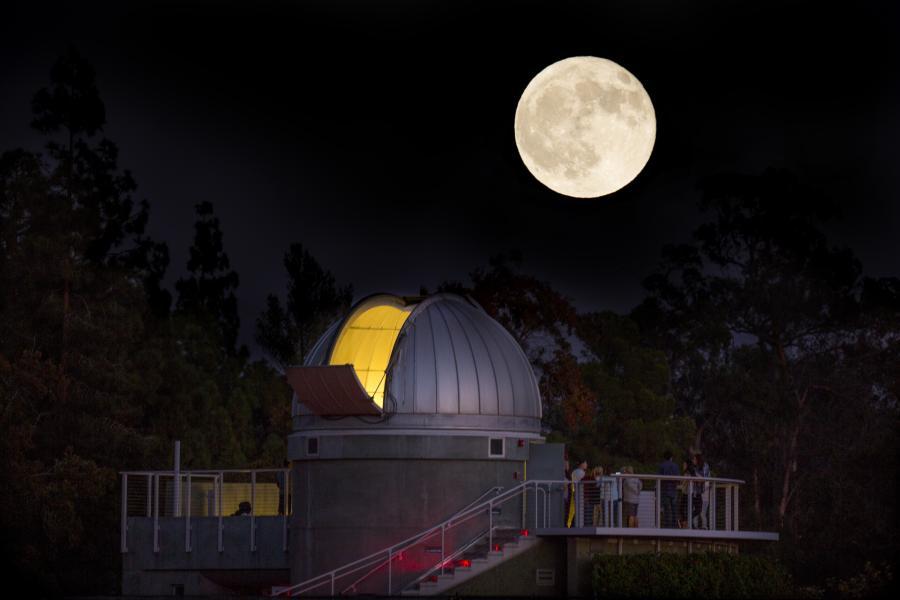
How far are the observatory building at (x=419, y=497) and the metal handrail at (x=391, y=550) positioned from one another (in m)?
0.07

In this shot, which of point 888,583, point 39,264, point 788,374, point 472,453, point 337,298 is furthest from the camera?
point 337,298

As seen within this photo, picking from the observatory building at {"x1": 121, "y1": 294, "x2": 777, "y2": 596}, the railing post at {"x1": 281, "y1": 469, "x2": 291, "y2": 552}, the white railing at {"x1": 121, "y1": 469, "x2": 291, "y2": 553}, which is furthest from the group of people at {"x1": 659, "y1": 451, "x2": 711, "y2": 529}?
the white railing at {"x1": 121, "y1": 469, "x2": 291, "y2": 553}

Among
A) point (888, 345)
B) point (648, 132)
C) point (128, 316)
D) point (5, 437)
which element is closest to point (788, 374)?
point (888, 345)

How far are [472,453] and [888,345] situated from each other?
25719 millimetres

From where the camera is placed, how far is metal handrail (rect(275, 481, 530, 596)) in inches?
1352

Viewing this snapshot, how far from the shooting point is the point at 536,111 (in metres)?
42.2

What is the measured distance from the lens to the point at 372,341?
128 feet

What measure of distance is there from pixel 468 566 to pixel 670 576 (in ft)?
12.3

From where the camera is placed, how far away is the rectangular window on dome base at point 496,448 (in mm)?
36188

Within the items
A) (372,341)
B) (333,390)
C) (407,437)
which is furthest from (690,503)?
(372,341)

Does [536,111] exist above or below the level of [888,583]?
above

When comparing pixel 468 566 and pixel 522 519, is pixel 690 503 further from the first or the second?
pixel 468 566

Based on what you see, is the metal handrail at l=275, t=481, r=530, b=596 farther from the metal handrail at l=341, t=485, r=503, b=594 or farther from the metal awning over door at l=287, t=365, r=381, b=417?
the metal awning over door at l=287, t=365, r=381, b=417

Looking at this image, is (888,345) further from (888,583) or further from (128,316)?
(128,316)
